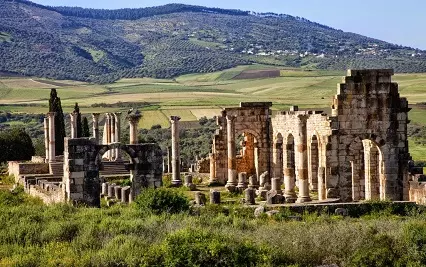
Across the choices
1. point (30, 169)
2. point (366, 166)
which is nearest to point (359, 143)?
point (366, 166)

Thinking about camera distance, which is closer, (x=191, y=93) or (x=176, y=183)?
(x=176, y=183)

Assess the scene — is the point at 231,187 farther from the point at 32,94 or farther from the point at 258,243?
the point at 32,94

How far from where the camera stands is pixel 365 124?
98.4 ft

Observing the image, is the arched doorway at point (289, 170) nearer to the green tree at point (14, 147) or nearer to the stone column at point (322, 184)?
the stone column at point (322, 184)

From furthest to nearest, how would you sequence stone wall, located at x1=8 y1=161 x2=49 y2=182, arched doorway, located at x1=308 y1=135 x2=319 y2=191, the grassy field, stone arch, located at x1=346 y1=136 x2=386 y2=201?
the grassy field, stone wall, located at x1=8 y1=161 x2=49 y2=182, arched doorway, located at x1=308 y1=135 x2=319 y2=191, stone arch, located at x1=346 y1=136 x2=386 y2=201

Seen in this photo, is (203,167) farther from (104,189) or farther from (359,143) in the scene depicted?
(359,143)

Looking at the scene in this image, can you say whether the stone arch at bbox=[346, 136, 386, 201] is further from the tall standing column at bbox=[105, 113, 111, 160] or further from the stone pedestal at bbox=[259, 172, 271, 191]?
the tall standing column at bbox=[105, 113, 111, 160]

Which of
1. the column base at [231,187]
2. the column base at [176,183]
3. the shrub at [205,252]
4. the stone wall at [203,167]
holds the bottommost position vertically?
the shrub at [205,252]

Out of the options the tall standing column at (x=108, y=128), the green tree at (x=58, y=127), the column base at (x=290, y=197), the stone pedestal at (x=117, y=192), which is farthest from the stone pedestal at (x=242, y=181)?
the green tree at (x=58, y=127)

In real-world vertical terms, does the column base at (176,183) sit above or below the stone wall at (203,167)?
below

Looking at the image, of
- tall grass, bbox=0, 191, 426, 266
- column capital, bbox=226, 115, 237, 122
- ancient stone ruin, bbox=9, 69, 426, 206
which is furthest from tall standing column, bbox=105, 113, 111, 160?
tall grass, bbox=0, 191, 426, 266

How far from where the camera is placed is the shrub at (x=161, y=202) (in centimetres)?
A: 2330

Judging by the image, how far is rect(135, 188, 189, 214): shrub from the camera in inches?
917

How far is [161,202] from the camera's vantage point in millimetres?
23438
